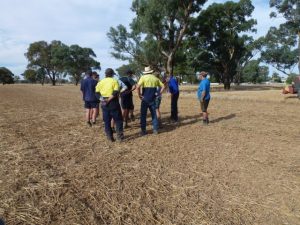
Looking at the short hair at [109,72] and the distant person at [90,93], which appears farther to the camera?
the distant person at [90,93]

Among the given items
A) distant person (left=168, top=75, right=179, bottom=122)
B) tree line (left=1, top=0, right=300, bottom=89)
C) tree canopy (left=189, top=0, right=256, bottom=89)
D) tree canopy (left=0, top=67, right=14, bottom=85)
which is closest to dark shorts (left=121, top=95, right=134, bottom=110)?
distant person (left=168, top=75, right=179, bottom=122)

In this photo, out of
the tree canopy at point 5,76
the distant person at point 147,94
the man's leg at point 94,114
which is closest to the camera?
the distant person at point 147,94

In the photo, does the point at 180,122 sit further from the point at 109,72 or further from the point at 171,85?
the point at 109,72

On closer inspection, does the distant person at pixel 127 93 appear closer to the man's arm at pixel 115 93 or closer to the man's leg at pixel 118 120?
the man's arm at pixel 115 93

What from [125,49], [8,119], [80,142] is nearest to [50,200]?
[80,142]

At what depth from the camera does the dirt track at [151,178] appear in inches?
179

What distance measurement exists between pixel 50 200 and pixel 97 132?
5205 mm

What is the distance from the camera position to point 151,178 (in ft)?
19.0

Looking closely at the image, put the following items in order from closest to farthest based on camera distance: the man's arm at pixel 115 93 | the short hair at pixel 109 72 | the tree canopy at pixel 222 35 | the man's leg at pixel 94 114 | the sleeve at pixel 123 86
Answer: the man's arm at pixel 115 93
the short hair at pixel 109 72
the sleeve at pixel 123 86
the man's leg at pixel 94 114
the tree canopy at pixel 222 35

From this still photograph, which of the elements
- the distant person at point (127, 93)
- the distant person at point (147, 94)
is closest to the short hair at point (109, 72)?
the distant person at point (147, 94)

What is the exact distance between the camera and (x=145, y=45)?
1519 inches

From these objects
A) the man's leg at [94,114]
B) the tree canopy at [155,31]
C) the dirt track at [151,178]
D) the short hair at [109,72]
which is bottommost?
the dirt track at [151,178]

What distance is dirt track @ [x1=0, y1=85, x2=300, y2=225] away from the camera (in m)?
4.54

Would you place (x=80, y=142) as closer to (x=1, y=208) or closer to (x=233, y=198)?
(x=1, y=208)
